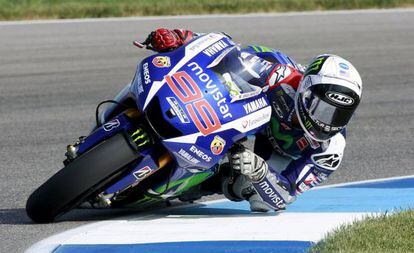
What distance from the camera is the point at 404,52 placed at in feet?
51.1

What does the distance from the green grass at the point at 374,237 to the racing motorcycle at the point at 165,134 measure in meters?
0.88

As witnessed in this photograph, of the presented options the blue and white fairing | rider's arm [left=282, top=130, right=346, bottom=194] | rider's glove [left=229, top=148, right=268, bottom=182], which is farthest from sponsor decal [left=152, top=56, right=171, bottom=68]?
rider's arm [left=282, top=130, right=346, bottom=194]

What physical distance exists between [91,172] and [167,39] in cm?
116

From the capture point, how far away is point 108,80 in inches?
514

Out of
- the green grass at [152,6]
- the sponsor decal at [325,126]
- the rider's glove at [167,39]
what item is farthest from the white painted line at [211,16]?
the sponsor decal at [325,126]

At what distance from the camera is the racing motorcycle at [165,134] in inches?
244

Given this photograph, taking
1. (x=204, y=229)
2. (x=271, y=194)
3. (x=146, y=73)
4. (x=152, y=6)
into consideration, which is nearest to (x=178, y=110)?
(x=146, y=73)

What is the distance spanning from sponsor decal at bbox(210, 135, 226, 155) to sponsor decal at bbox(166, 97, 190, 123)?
0.20 metres

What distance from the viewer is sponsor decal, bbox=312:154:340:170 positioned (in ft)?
22.5

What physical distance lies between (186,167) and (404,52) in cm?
975

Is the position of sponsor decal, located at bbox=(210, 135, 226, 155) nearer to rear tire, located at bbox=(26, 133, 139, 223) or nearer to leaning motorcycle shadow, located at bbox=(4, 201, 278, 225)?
rear tire, located at bbox=(26, 133, 139, 223)

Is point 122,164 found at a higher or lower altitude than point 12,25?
higher

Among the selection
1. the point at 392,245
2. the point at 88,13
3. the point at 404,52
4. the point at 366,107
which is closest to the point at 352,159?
the point at 366,107

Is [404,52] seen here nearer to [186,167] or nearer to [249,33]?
[249,33]
